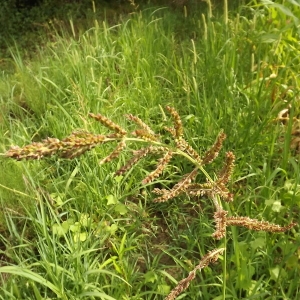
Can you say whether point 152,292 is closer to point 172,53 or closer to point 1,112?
point 1,112

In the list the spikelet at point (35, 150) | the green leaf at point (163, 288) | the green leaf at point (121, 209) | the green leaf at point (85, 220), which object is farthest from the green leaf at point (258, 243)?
the spikelet at point (35, 150)

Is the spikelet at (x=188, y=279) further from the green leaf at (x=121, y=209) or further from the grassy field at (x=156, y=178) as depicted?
the green leaf at (x=121, y=209)

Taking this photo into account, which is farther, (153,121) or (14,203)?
(153,121)

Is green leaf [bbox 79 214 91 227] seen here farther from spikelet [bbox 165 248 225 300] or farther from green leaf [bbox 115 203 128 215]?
spikelet [bbox 165 248 225 300]

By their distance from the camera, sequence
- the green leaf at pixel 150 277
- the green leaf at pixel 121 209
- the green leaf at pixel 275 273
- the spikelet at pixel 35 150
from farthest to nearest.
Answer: the green leaf at pixel 121 209
the green leaf at pixel 150 277
the green leaf at pixel 275 273
the spikelet at pixel 35 150

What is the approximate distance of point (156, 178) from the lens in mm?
1673

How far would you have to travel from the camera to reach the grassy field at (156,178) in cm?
151

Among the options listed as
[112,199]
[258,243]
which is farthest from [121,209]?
[258,243]

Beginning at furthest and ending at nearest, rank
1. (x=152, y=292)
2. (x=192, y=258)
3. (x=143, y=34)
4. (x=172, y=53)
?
(x=143, y=34)
(x=172, y=53)
(x=192, y=258)
(x=152, y=292)

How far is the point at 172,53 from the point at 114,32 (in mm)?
1054

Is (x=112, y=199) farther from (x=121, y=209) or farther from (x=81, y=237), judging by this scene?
(x=81, y=237)

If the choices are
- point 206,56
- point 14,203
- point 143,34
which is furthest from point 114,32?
point 14,203

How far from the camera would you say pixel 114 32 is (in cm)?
374

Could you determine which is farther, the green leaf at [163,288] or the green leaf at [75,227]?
the green leaf at [75,227]
